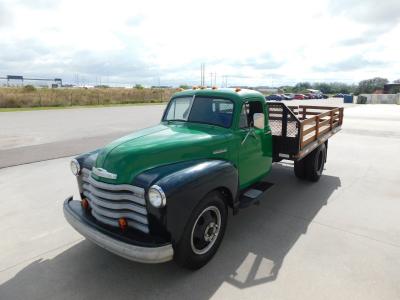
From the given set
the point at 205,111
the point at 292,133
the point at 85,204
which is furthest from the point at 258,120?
the point at 85,204

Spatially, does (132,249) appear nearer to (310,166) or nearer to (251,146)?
(251,146)

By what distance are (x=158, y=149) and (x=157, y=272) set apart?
4.63ft

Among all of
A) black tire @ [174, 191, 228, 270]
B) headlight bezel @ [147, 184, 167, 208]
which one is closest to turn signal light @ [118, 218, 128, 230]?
headlight bezel @ [147, 184, 167, 208]

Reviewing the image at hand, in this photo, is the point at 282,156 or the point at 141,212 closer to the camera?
the point at 141,212

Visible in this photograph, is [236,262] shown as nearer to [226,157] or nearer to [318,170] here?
[226,157]

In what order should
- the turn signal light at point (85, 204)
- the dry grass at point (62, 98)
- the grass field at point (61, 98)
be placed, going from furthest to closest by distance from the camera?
the dry grass at point (62, 98)
the grass field at point (61, 98)
the turn signal light at point (85, 204)

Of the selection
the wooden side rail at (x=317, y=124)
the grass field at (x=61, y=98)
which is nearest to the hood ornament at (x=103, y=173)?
the wooden side rail at (x=317, y=124)

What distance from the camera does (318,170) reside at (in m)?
6.59

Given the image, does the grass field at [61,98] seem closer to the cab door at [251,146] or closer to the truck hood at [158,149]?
the truck hood at [158,149]

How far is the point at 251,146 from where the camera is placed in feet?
14.5

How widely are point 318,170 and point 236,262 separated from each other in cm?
390

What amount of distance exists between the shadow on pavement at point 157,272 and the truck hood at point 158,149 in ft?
3.59

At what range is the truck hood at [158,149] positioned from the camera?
10.3ft

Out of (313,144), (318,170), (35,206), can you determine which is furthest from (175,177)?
(318,170)
